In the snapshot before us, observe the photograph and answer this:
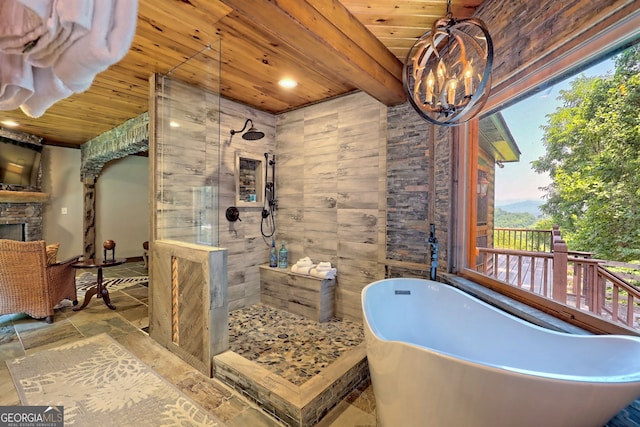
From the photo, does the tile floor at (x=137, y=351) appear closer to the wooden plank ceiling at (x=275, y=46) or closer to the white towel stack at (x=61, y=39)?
the white towel stack at (x=61, y=39)

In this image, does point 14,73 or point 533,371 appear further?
point 533,371

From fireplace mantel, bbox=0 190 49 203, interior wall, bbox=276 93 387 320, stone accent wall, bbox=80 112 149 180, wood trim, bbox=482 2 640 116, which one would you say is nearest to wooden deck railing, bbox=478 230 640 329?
wood trim, bbox=482 2 640 116

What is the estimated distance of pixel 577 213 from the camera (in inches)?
52.4

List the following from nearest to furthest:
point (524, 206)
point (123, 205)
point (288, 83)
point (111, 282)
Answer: point (524, 206), point (288, 83), point (111, 282), point (123, 205)

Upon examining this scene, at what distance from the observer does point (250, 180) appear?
3584 mm

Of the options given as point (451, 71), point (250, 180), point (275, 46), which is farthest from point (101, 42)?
point (250, 180)

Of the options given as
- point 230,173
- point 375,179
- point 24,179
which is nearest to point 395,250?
point 375,179

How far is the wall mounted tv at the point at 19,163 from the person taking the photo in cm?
420

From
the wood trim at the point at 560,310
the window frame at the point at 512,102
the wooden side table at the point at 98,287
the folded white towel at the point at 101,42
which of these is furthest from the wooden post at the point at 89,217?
the wood trim at the point at 560,310

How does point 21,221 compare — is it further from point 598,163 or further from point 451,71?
point 598,163

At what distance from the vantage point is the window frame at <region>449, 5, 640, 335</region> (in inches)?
43.7

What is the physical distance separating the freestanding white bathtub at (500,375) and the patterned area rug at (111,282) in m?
4.25

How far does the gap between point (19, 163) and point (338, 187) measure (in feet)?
17.8

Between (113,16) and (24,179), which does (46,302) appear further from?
(113,16)
